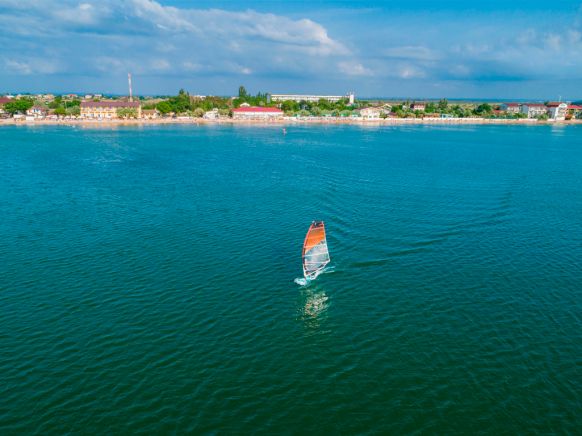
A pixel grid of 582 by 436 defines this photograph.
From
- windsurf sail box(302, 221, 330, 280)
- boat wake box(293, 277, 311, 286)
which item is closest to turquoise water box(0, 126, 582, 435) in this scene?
boat wake box(293, 277, 311, 286)

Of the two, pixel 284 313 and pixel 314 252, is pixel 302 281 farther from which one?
pixel 284 313

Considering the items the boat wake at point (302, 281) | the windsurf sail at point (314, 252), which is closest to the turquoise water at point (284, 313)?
the boat wake at point (302, 281)

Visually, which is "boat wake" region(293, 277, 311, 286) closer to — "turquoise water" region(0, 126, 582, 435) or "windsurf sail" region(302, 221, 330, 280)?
"windsurf sail" region(302, 221, 330, 280)

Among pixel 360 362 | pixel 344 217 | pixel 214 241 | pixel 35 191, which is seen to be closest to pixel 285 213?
pixel 344 217

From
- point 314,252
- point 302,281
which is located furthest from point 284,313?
point 314,252

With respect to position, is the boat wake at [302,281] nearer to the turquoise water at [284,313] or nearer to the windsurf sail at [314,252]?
the windsurf sail at [314,252]

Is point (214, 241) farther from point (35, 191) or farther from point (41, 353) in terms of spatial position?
point (35, 191)
